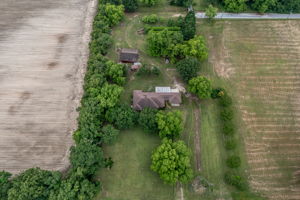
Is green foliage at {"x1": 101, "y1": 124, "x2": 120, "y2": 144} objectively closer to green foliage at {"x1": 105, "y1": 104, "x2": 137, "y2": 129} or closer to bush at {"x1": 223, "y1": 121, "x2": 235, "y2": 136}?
green foliage at {"x1": 105, "y1": 104, "x2": 137, "y2": 129}

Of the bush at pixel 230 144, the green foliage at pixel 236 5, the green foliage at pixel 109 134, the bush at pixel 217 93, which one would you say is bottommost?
the bush at pixel 230 144

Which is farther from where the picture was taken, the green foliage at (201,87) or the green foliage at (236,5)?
the green foliage at (236,5)

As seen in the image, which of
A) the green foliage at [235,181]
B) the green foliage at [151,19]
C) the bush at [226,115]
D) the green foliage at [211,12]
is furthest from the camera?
the green foliage at [151,19]

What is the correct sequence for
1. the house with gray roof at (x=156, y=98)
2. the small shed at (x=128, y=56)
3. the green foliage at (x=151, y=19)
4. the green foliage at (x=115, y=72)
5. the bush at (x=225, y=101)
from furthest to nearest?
1. the green foliage at (x=151, y=19)
2. the small shed at (x=128, y=56)
3. the green foliage at (x=115, y=72)
4. the bush at (x=225, y=101)
5. the house with gray roof at (x=156, y=98)

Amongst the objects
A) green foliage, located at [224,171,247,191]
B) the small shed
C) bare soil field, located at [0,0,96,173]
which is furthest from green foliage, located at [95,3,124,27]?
green foliage, located at [224,171,247,191]

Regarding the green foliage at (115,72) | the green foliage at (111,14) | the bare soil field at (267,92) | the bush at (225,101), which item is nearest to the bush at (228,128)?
the bare soil field at (267,92)

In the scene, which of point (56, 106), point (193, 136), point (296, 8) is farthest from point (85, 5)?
point (296, 8)

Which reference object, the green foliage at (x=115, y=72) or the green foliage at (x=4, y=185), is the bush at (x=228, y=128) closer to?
the green foliage at (x=115, y=72)
